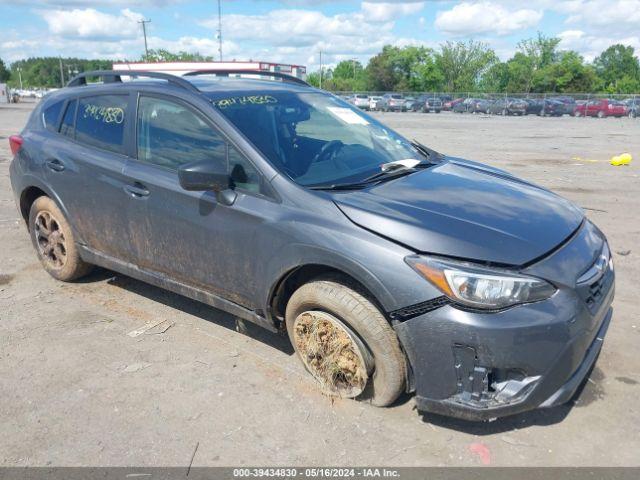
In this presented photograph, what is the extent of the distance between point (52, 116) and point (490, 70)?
306 feet

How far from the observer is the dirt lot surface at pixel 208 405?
8.99 ft

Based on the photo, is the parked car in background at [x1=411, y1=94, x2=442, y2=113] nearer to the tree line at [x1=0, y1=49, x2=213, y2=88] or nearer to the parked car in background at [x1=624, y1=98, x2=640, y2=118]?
the parked car in background at [x1=624, y1=98, x2=640, y2=118]

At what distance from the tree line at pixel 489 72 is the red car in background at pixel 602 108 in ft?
117

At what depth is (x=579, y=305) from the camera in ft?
8.65

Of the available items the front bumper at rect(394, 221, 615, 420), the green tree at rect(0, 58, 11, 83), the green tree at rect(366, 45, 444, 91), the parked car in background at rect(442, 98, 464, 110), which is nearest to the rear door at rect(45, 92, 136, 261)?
the front bumper at rect(394, 221, 615, 420)

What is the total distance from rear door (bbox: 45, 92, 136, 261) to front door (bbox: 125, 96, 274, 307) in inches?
7.5

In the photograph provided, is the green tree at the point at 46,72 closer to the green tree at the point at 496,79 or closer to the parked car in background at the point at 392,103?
the green tree at the point at 496,79

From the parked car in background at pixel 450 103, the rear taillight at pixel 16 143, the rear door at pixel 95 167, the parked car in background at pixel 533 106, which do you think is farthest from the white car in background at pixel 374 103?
the rear door at pixel 95 167

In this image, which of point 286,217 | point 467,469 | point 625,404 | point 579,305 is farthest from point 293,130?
point 625,404

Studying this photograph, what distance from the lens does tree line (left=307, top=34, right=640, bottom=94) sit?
2992 inches

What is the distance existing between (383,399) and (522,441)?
0.74 meters

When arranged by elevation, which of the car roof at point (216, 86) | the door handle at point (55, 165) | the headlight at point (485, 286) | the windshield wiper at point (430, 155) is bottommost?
the headlight at point (485, 286)

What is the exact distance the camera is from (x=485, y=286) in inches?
99.2

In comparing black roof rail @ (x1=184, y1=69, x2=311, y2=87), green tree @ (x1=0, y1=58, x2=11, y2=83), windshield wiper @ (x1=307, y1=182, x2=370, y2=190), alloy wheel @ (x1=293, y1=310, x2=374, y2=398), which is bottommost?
alloy wheel @ (x1=293, y1=310, x2=374, y2=398)
